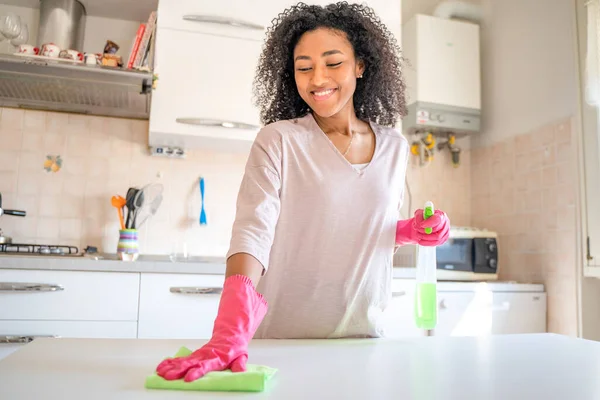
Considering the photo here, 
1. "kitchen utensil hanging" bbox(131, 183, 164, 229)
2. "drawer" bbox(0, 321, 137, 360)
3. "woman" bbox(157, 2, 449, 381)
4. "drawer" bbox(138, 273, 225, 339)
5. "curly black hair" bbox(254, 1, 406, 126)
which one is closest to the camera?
"woman" bbox(157, 2, 449, 381)

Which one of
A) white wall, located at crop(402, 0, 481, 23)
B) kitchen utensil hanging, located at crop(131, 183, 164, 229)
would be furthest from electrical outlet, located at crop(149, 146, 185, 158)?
white wall, located at crop(402, 0, 481, 23)

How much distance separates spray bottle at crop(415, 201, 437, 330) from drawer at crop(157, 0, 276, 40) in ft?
4.96

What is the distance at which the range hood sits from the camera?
2.03 m

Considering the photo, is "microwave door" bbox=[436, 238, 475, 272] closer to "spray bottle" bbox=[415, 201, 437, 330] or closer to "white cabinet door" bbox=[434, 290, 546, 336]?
"white cabinet door" bbox=[434, 290, 546, 336]

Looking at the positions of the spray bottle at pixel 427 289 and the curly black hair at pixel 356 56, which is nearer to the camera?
the spray bottle at pixel 427 289

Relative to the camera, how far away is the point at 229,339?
686mm

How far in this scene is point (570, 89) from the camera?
2297mm

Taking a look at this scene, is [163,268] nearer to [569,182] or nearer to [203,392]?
[203,392]

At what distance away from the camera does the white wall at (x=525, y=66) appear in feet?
7.67

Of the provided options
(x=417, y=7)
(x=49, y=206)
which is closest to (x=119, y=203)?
(x=49, y=206)

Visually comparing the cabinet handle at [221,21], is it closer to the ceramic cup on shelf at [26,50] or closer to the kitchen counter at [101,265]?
the ceramic cup on shelf at [26,50]

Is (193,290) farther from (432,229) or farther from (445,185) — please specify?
(445,185)

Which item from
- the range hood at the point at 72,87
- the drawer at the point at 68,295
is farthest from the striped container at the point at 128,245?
the range hood at the point at 72,87

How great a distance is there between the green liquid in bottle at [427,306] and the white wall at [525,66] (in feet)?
5.23
